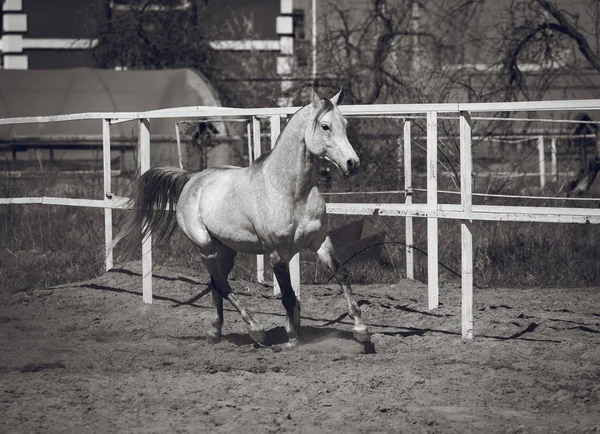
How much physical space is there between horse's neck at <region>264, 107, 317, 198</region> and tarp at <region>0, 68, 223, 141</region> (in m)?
11.2

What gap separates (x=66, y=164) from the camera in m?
16.9

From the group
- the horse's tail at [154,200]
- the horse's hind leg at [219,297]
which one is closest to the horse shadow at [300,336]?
the horse's hind leg at [219,297]

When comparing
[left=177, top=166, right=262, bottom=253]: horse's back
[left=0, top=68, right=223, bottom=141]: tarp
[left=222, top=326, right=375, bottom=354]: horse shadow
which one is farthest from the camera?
[left=0, top=68, right=223, bottom=141]: tarp

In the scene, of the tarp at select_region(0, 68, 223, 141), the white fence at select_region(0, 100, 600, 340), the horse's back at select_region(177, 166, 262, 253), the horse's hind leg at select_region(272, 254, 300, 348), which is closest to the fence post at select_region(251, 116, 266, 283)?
Answer: the white fence at select_region(0, 100, 600, 340)

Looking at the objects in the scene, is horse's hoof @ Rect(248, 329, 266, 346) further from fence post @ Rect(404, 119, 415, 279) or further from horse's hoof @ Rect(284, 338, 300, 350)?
fence post @ Rect(404, 119, 415, 279)

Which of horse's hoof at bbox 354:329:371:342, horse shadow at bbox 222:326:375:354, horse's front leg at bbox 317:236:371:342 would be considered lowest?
horse shadow at bbox 222:326:375:354

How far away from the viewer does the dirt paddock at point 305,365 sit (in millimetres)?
4523

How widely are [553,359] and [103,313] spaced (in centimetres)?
397

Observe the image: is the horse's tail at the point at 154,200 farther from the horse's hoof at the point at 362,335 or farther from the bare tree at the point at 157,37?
the bare tree at the point at 157,37

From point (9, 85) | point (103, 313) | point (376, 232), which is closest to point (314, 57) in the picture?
point (9, 85)

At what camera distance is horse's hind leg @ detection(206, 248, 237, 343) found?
6922 millimetres

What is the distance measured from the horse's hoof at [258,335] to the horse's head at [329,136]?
133 centimetres

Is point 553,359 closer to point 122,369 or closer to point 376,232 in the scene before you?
point 122,369

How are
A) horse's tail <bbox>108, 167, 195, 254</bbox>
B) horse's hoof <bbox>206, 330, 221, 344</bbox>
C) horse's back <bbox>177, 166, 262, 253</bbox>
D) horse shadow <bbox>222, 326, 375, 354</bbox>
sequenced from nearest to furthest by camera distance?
1. horse's back <bbox>177, 166, 262, 253</bbox>
2. horse shadow <bbox>222, 326, 375, 354</bbox>
3. horse's hoof <bbox>206, 330, 221, 344</bbox>
4. horse's tail <bbox>108, 167, 195, 254</bbox>
